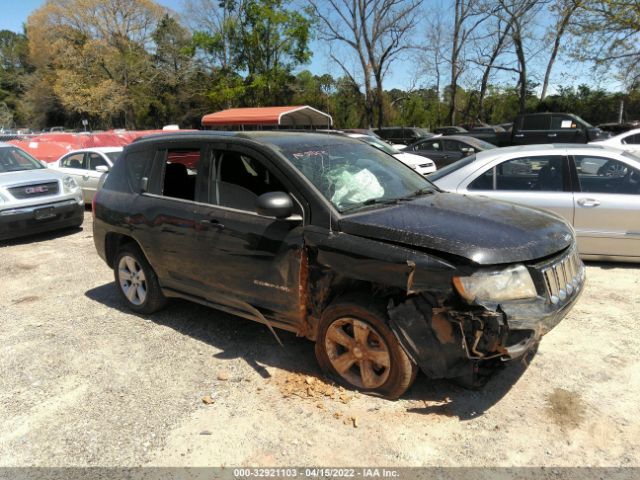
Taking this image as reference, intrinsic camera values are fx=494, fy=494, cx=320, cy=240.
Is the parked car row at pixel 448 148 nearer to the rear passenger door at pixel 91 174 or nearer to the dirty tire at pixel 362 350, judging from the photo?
the rear passenger door at pixel 91 174

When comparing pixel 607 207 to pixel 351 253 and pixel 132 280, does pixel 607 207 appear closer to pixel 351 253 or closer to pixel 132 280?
pixel 351 253

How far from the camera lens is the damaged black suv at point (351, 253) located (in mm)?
2938

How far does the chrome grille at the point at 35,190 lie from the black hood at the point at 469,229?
283 inches

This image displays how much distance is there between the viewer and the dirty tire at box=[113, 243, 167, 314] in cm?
477

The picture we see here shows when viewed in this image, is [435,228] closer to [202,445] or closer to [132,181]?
[202,445]

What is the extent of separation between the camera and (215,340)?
172 inches

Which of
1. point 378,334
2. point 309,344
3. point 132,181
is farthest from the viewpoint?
point 132,181

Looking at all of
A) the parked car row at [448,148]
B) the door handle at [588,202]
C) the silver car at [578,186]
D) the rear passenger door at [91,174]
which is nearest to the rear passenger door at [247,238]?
the silver car at [578,186]

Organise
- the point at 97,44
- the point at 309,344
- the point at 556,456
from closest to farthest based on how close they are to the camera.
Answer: the point at 556,456 < the point at 309,344 < the point at 97,44

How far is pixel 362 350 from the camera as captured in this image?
3316mm

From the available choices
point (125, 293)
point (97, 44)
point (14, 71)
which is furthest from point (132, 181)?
point (14, 71)

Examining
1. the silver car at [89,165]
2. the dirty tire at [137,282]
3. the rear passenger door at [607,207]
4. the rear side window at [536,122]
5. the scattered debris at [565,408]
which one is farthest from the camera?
the rear side window at [536,122]

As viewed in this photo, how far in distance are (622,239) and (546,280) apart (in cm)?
320

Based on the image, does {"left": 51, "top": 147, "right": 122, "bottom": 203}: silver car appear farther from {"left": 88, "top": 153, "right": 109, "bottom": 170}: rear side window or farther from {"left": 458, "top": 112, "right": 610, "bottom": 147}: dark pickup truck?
{"left": 458, "top": 112, "right": 610, "bottom": 147}: dark pickup truck
